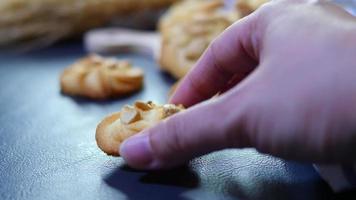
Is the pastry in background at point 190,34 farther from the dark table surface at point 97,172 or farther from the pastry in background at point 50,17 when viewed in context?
the pastry in background at point 50,17

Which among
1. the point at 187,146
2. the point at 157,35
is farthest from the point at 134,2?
the point at 187,146

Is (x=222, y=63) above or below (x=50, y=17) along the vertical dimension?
above

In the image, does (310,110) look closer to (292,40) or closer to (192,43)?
(292,40)

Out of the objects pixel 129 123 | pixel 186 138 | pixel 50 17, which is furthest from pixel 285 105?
pixel 50 17

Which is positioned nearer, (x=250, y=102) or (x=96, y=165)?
(x=250, y=102)

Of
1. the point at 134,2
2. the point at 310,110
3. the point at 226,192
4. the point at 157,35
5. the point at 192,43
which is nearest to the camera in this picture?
the point at 310,110

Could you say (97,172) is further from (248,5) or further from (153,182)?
(248,5)

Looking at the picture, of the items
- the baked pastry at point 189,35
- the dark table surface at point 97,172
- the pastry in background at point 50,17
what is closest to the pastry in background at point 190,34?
the baked pastry at point 189,35
